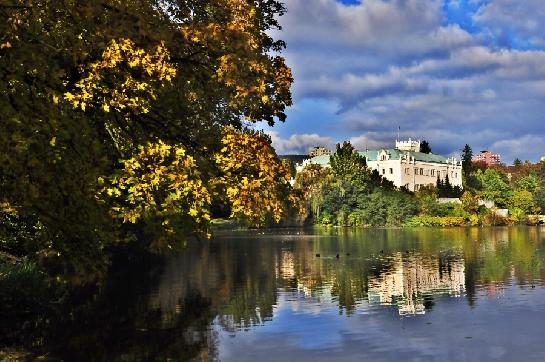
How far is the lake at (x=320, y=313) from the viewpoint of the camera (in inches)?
885

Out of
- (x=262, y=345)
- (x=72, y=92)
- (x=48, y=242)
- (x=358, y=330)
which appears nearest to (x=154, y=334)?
(x=262, y=345)

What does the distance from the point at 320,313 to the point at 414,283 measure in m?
12.7

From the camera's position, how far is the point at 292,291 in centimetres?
3784

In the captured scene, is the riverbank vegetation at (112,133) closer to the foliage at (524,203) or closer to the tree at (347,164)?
the tree at (347,164)

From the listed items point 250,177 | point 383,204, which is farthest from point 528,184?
point 250,177

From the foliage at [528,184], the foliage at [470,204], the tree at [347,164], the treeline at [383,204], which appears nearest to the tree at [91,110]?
the treeline at [383,204]

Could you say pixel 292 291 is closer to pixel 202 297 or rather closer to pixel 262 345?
pixel 202 297

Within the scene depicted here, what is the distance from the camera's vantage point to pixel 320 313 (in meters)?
30.0

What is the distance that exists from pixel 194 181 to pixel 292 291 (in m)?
27.0

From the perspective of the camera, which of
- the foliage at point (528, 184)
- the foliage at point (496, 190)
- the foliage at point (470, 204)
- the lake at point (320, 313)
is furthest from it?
the foliage at point (528, 184)

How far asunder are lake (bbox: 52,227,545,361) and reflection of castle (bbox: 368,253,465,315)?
0.25 ft

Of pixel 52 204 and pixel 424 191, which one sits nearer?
pixel 52 204

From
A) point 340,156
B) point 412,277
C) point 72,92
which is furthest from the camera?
point 340,156

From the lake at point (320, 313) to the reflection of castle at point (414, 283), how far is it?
8 cm
